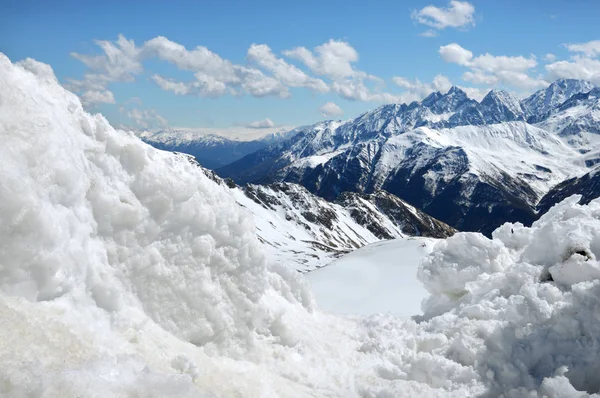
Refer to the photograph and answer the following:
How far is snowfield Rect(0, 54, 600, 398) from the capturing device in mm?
6742

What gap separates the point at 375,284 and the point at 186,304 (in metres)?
20.0

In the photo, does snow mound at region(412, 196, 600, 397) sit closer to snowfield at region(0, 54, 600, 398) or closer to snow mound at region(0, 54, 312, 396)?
Answer: snowfield at region(0, 54, 600, 398)

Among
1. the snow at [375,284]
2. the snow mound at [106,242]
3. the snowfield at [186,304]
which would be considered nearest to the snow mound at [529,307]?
the snowfield at [186,304]

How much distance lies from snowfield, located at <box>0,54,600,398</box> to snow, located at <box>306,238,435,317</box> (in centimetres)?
490

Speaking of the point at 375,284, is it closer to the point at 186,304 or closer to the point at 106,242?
the point at 186,304

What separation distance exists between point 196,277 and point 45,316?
131 inches

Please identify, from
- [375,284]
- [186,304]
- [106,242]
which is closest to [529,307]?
[186,304]

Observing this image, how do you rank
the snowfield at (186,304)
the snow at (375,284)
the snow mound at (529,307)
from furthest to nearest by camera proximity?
the snow at (375,284), the snow mound at (529,307), the snowfield at (186,304)

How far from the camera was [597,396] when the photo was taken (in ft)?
28.7

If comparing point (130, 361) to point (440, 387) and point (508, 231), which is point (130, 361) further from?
point (508, 231)

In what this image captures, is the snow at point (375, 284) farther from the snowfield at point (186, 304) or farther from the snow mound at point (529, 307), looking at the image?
the snowfield at point (186, 304)

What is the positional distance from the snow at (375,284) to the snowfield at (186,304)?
16.1ft

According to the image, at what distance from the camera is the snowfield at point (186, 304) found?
22.1 ft

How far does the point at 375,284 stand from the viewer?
92.2ft
